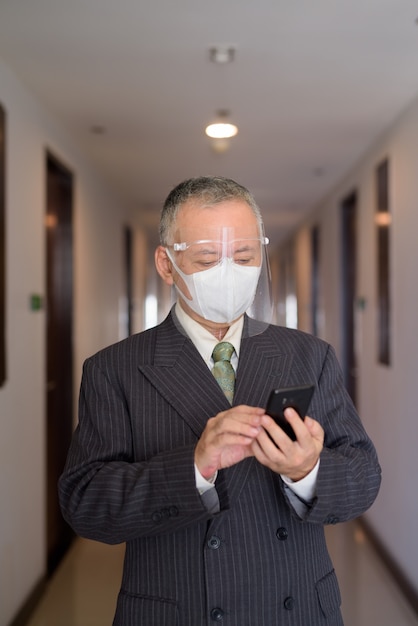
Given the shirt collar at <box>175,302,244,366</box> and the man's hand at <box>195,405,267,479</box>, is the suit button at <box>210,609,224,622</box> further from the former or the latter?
the shirt collar at <box>175,302,244,366</box>

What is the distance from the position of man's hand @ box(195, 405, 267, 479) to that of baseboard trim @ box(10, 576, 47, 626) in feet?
8.17

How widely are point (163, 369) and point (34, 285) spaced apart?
8.09 feet

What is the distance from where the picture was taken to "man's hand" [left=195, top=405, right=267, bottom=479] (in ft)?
3.71

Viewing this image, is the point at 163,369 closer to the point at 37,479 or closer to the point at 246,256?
the point at 246,256

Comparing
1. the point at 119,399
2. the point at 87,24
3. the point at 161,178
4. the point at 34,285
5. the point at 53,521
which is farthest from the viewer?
the point at 161,178

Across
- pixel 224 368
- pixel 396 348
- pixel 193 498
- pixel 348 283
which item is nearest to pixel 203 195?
pixel 224 368

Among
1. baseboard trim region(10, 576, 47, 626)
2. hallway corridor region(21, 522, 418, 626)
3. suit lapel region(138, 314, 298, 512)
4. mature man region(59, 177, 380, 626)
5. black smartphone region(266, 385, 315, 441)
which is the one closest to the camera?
black smartphone region(266, 385, 315, 441)

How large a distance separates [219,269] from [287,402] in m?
0.35

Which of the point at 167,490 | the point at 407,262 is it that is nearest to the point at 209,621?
the point at 167,490

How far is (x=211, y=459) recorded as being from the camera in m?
1.19

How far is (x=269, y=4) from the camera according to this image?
Result: 2.59 m

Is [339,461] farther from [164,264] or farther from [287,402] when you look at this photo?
[164,264]

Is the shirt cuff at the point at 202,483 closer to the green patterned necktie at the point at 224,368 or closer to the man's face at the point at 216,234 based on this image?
the green patterned necktie at the point at 224,368


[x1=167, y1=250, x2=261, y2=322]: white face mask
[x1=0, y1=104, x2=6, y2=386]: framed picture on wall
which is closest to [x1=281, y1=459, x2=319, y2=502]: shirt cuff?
[x1=167, y1=250, x2=261, y2=322]: white face mask
